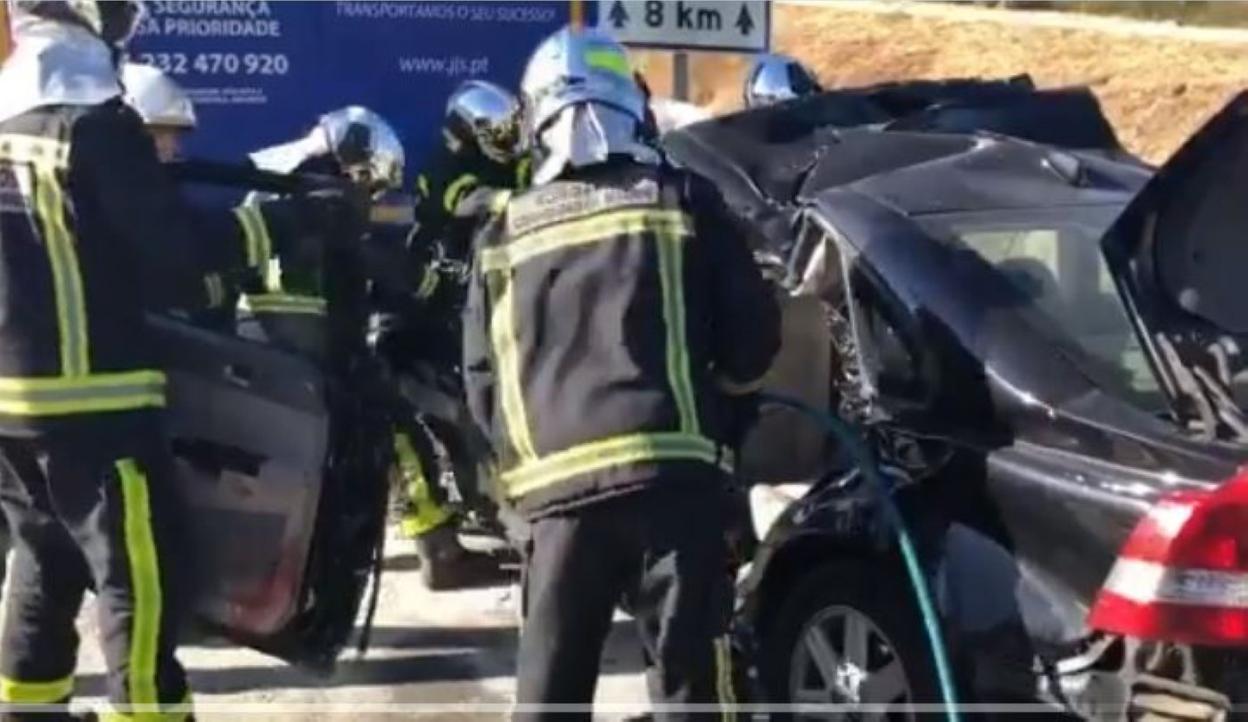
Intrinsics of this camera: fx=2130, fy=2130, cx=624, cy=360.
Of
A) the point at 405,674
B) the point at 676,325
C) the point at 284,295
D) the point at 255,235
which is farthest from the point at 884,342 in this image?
the point at 405,674

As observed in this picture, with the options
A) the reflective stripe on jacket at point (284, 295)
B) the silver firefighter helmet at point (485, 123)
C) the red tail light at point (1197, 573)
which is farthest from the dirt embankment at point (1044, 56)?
the red tail light at point (1197, 573)

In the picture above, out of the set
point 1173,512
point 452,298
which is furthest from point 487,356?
point 452,298

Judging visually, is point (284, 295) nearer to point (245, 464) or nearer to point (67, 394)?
point (245, 464)

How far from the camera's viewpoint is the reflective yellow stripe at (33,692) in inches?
195

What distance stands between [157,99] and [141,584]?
198 centimetres

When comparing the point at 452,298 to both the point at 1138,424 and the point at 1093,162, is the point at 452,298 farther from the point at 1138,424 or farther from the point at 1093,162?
the point at 1138,424

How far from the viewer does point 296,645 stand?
203 inches

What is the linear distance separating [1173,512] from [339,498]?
2.16 metres

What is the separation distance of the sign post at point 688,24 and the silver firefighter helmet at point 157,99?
374cm

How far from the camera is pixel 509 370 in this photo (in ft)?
14.3

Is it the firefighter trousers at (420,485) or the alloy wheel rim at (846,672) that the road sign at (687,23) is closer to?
the firefighter trousers at (420,485)

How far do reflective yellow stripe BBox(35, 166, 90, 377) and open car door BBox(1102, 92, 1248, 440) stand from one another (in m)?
2.16

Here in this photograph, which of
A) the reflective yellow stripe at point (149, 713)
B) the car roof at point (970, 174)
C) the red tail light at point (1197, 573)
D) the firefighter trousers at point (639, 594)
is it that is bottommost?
the reflective yellow stripe at point (149, 713)

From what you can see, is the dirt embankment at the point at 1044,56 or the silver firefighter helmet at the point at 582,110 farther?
the dirt embankment at the point at 1044,56
